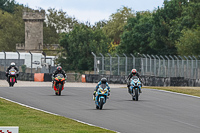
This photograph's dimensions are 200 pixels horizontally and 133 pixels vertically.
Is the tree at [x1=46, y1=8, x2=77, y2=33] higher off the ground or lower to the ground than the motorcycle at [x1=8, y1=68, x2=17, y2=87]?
higher

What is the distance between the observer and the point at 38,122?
15.4 metres

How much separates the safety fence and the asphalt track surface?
58.3 feet

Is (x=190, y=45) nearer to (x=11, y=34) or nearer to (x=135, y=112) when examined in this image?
(x=135, y=112)

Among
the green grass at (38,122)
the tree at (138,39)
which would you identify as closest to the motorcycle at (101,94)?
the green grass at (38,122)

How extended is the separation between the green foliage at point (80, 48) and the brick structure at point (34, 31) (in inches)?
1366

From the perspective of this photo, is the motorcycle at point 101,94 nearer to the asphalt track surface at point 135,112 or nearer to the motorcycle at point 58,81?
the asphalt track surface at point 135,112

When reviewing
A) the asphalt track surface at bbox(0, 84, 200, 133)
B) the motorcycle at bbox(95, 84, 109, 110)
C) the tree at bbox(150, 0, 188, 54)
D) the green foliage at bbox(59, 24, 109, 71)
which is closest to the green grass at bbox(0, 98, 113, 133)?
the asphalt track surface at bbox(0, 84, 200, 133)

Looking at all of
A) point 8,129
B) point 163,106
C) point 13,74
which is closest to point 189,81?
point 13,74

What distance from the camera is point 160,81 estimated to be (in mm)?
42312

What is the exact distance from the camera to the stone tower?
11750 centimetres

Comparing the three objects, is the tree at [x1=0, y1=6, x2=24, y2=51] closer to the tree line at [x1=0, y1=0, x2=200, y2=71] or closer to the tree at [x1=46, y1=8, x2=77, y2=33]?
the tree at [x1=46, y1=8, x2=77, y2=33]

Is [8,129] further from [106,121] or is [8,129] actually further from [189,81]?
[189,81]

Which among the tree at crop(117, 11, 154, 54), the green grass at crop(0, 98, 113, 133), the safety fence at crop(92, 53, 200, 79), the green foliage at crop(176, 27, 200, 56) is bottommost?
the green grass at crop(0, 98, 113, 133)

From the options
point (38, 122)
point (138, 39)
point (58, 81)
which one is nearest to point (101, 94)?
point (38, 122)
